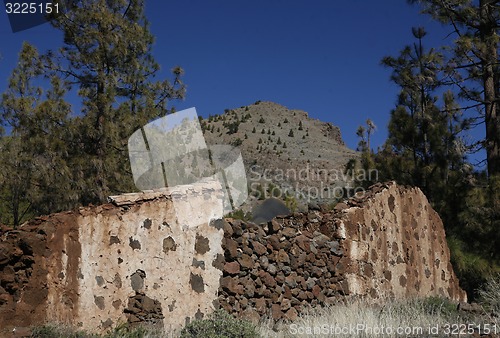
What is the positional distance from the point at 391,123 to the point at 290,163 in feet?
76.1

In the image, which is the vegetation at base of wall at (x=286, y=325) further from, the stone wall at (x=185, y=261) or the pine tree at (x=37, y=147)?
the pine tree at (x=37, y=147)

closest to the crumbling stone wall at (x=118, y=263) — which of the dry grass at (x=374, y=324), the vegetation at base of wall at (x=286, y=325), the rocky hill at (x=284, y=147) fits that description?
the vegetation at base of wall at (x=286, y=325)

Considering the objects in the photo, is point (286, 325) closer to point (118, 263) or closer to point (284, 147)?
point (118, 263)

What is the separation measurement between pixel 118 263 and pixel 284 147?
1547 inches

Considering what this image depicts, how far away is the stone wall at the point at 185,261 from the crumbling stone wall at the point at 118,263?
15 mm

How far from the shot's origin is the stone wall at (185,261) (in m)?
7.64

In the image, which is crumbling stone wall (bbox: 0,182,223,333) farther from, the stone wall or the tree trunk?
the tree trunk

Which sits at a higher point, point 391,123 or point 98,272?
point 391,123

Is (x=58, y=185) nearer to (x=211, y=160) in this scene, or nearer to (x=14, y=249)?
(x=211, y=160)

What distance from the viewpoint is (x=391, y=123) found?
62.6 ft

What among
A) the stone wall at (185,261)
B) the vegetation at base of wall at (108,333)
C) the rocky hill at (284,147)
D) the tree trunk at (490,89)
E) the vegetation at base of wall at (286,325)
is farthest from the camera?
the rocky hill at (284,147)

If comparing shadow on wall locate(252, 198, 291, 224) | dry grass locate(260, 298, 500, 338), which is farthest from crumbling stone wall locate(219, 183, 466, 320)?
shadow on wall locate(252, 198, 291, 224)

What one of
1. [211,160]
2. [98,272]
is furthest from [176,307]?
[211,160]

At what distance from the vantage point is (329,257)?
10.8 meters
